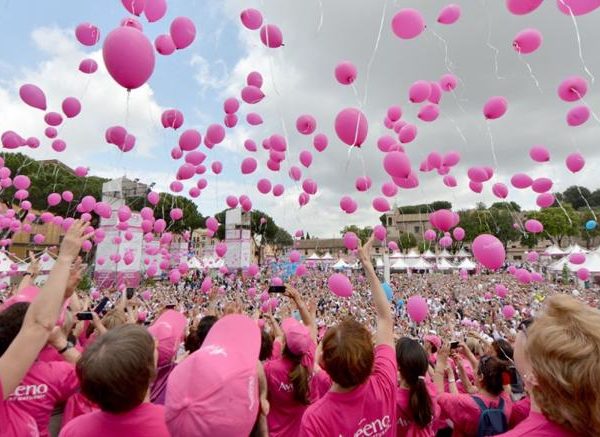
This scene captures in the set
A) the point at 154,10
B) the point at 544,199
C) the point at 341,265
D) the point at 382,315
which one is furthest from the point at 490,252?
the point at 341,265

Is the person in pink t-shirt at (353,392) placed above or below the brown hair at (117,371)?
below

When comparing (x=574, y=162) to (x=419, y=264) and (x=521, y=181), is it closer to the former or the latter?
(x=521, y=181)

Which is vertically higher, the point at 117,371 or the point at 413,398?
the point at 117,371

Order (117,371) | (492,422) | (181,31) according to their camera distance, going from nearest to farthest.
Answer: (117,371)
(492,422)
(181,31)

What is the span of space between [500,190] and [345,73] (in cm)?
360

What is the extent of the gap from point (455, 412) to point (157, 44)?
5.39 meters

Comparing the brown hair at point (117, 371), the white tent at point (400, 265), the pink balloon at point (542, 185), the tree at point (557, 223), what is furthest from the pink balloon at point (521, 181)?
the tree at point (557, 223)

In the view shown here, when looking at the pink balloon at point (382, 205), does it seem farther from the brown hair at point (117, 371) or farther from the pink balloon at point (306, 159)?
the brown hair at point (117, 371)

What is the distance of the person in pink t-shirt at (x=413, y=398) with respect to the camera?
81.3 inches

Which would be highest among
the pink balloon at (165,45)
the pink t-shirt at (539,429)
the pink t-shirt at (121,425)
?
the pink balloon at (165,45)

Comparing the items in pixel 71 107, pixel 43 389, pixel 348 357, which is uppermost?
pixel 71 107

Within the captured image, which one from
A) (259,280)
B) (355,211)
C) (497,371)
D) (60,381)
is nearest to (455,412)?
(497,371)

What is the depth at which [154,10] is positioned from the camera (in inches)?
175

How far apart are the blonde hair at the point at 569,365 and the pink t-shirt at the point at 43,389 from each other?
6.55 feet
